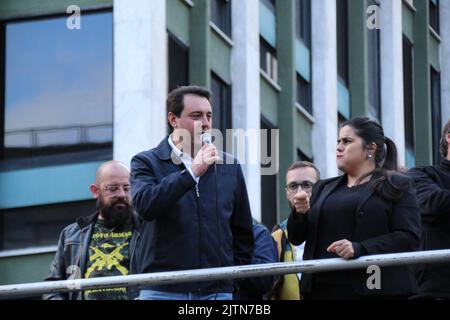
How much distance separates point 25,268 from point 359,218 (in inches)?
573

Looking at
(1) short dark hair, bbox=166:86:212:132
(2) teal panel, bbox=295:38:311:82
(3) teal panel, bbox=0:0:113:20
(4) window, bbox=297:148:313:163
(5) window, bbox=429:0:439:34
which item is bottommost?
(1) short dark hair, bbox=166:86:212:132

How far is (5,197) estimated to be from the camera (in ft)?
84.4

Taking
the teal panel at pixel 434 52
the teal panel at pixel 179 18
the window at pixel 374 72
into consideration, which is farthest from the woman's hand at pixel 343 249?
the teal panel at pixel 434 52

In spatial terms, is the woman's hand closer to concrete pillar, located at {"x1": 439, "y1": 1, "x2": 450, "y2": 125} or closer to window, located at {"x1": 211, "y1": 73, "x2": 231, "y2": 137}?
window, located at {"x1": 211, "y1": 73, "x2": 231, "y2": 137}

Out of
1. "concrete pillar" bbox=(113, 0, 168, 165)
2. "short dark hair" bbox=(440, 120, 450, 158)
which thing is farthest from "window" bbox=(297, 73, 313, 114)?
"short dark hair" bbox=(440, 120, 450, 158)

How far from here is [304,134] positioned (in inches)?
1297

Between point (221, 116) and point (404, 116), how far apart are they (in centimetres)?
1149

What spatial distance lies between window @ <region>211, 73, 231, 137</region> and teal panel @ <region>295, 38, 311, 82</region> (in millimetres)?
3971

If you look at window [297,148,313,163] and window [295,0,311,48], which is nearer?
window [297,148,313,163]

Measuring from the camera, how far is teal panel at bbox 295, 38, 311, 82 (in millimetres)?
32781

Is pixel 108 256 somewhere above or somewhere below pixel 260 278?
above

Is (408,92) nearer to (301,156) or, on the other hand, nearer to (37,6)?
(301,156)

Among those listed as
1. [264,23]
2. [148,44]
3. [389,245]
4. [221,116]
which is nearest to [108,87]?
[148,44]

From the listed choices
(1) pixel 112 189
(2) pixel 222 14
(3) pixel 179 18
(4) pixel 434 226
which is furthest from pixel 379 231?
(2) pixel 222 14
